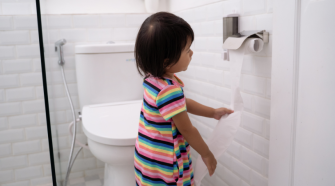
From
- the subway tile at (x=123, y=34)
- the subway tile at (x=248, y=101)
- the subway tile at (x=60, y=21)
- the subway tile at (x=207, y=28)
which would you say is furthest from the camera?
the subway tile at (x=123, y=34)

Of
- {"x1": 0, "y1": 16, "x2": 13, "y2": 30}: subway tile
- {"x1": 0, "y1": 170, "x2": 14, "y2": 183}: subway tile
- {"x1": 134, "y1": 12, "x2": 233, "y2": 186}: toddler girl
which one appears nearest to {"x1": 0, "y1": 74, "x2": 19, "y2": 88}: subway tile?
{"x1": 0, "y1": 16, "x2": 13, "y2": 30}: subway tile

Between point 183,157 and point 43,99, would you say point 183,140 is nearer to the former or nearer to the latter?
point 183,157

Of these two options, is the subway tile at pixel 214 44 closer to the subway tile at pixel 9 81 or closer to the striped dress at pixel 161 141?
the striped dress at pixel 161 141

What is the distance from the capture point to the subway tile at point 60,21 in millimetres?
1568

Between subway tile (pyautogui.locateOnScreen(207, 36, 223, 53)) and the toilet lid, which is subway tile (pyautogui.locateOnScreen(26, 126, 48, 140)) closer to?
the toilet lid

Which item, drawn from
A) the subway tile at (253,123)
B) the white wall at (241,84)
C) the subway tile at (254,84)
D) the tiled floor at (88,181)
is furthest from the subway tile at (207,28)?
the tiled floor at (88,181)

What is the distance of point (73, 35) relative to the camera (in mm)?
1611

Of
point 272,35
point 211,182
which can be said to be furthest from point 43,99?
point 211,182

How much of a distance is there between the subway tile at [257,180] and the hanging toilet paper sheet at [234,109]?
8.2 inches

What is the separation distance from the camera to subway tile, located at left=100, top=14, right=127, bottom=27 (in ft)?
5.45

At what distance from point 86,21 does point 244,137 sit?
1101mm

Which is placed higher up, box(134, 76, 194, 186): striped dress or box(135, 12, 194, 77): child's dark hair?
box(135, 12, 194, 77): child's dark hair

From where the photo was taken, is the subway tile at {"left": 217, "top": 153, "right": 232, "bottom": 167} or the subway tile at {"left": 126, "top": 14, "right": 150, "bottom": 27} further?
the subway tile at {"left": 126, "top": 14, "right": 150, "bottom": 27}

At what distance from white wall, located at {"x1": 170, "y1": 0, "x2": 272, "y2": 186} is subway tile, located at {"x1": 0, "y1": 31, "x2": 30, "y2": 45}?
2.28 ft
